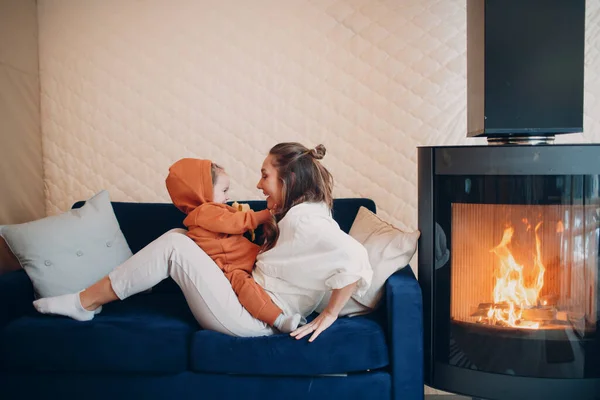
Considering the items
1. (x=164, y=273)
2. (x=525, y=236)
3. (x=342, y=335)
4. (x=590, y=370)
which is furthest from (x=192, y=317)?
(x=590, y=370)

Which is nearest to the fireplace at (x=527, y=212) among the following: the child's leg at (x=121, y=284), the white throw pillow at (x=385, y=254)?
the white throw pillow at (x=385, y=254)

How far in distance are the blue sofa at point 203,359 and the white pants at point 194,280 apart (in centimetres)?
5

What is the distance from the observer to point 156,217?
9.20 ft

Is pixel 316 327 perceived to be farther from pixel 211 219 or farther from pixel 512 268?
pixel 512 268

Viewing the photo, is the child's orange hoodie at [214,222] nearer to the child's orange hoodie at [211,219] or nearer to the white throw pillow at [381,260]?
the child's orange hoodie at [211,219]

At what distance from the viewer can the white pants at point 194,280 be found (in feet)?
7.29

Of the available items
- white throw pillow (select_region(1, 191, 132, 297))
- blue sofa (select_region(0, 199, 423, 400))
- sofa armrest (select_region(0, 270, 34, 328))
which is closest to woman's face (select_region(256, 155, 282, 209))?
blue sofa (select_region(0, 199, 423, 400))

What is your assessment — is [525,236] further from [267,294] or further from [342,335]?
[267,294]

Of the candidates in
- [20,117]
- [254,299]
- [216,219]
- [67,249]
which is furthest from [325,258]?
[20,117]

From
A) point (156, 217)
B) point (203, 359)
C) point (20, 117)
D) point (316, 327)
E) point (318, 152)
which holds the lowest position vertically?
point (203, 359)

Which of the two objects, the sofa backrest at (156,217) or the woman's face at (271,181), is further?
the sofa backrest at (156,217)

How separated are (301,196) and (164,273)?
55cm

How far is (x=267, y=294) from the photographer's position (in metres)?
2.29

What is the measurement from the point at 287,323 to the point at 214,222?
45 centimetres
